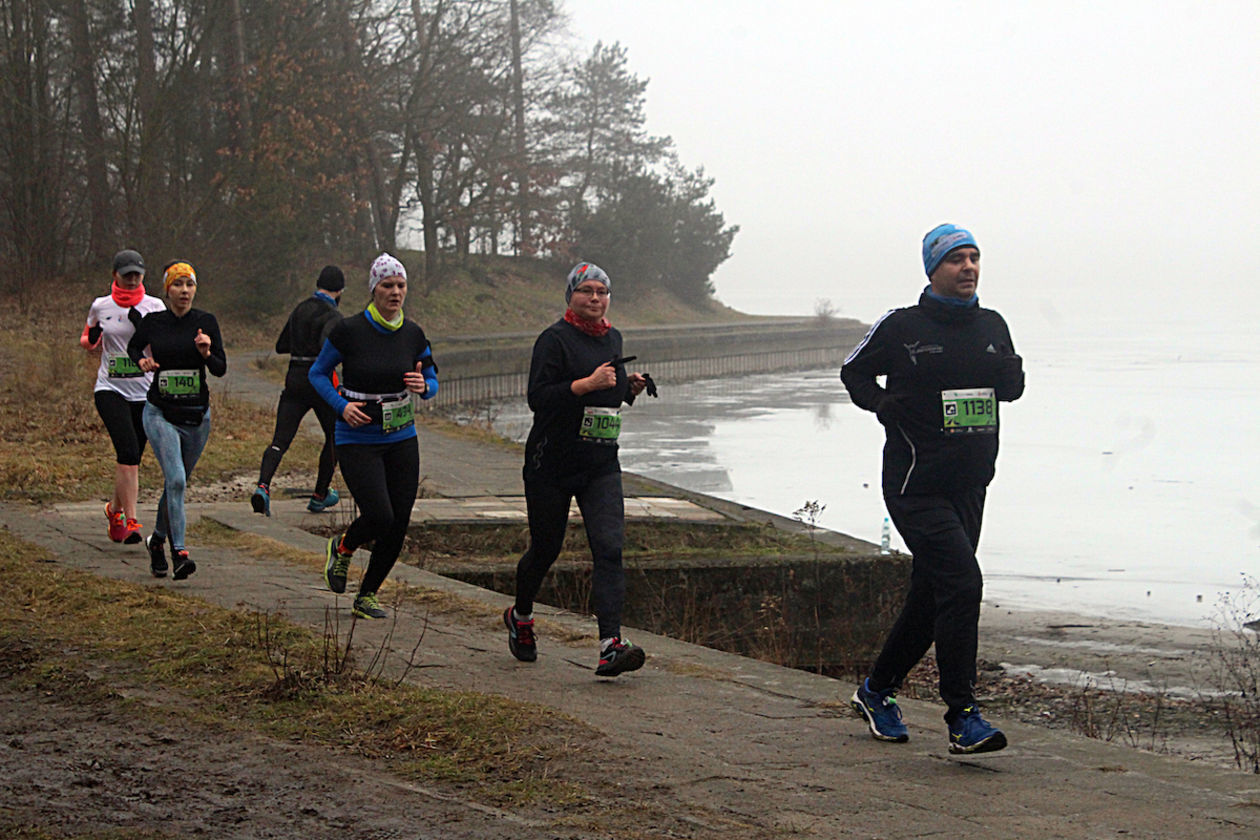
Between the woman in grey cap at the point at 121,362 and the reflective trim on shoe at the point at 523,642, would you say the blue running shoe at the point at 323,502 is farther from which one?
the reflective trim on shoe at the point at 523,642

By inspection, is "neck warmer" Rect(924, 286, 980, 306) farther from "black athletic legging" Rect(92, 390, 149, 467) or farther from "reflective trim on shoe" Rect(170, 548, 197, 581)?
"black athletic legging" Rect(92, 390, 149, 467)

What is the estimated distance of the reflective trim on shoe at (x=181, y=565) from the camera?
838 cm

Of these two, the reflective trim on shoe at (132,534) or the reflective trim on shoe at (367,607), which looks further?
the reflective trim on shoe at (132,534)

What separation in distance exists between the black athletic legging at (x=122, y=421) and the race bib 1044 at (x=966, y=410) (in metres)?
5.68

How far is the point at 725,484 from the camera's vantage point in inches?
839

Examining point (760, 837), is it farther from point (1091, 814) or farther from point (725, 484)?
point (725, 484)

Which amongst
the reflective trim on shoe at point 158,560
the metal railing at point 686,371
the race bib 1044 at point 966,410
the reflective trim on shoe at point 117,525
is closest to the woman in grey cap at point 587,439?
the race bib 1044 at point 966,410

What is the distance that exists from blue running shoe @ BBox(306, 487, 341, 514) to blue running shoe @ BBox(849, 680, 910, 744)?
7.22m

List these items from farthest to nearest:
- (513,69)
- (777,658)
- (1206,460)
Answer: (513,69), (1206,460), (777,658)

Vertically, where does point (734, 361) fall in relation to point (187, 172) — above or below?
below

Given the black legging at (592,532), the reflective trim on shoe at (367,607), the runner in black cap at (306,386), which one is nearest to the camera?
the black legging at (592,532)

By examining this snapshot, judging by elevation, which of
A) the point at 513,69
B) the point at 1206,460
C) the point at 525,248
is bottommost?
the point at 1206,460

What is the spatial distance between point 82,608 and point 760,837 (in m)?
4.47

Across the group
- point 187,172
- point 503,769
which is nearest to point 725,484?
point 503,769
